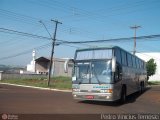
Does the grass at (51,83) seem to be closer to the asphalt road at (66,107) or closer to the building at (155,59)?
the asphalt road at (66,107)

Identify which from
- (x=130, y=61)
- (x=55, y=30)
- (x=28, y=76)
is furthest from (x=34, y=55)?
(x=130, y=61)

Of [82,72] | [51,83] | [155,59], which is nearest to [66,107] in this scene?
[82,72]

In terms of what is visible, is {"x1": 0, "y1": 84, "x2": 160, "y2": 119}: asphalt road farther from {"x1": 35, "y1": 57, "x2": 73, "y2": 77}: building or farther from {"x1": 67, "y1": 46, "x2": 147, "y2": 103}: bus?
{"x1": 35, "y1": 57, "x2": 73, "y2": 77}: building

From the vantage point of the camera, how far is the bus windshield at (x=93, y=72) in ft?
49.5

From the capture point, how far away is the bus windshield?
15.1 m

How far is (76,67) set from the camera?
15945mm

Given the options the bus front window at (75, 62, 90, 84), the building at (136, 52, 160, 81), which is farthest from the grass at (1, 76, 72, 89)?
the building at (136, 52, 160, 81)

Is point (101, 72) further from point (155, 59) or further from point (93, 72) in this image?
point (155, 59)

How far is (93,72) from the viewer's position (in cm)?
1540

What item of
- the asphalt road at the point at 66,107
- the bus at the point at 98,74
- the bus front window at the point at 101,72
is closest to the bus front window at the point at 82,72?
the bus at the point at 98,74

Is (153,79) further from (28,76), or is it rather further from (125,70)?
(125,70)

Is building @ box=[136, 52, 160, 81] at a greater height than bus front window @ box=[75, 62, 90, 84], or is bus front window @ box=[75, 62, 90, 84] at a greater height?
building @ box=[136, 52, 160, 81]

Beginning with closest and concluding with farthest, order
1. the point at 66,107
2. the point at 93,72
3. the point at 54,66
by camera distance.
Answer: the point at 66,107
the point at 93,72
the point at 54,66

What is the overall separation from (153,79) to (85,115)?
52.8 metres
